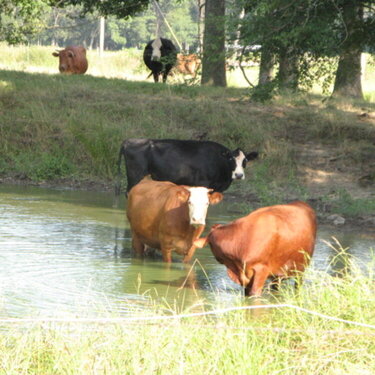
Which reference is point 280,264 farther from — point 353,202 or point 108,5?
point 108,5

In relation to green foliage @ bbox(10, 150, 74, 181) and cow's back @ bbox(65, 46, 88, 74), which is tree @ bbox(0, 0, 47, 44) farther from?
cow's back @ bbox(65, 46, 88, 74)

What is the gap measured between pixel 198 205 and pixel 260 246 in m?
1.79

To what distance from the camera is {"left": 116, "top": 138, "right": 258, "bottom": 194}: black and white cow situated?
53.2 ft

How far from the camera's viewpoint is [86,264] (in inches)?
452

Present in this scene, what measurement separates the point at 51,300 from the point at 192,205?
7.72 feet

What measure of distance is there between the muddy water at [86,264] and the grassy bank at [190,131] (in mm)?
3003

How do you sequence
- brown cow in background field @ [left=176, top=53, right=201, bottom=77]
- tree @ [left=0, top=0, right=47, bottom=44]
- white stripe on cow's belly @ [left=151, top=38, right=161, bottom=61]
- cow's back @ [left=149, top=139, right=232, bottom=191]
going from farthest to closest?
1. white stripe on cow's belly @ [left=151, top=38, right=161, bottom=61]
2. tree @ [left=0, top=0, right=47, bottom=44]
3. brown cow in background field @ [left=176, top=53, right=201, bottom=77]
4. cow's back @ [left=149, top=139, right=232, bottom=191]

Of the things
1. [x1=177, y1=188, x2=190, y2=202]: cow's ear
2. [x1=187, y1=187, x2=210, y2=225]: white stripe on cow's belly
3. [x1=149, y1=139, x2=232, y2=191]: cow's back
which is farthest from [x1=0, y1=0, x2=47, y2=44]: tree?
[x1=187, y1=187, x2=210, y2=225]: white stripe on cow's belly

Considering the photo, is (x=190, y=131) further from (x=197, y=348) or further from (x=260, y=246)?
(x=197, y=348)

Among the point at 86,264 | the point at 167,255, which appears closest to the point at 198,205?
the point at 167,255

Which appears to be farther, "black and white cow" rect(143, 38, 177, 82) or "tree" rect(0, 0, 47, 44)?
"black and white cow" rect(143, 38, 177, 82)

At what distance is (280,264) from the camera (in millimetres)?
9586

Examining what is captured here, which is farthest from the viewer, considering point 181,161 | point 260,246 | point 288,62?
point 288,62

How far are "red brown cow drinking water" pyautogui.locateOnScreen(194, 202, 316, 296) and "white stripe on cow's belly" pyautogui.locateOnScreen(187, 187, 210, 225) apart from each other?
1273mm
